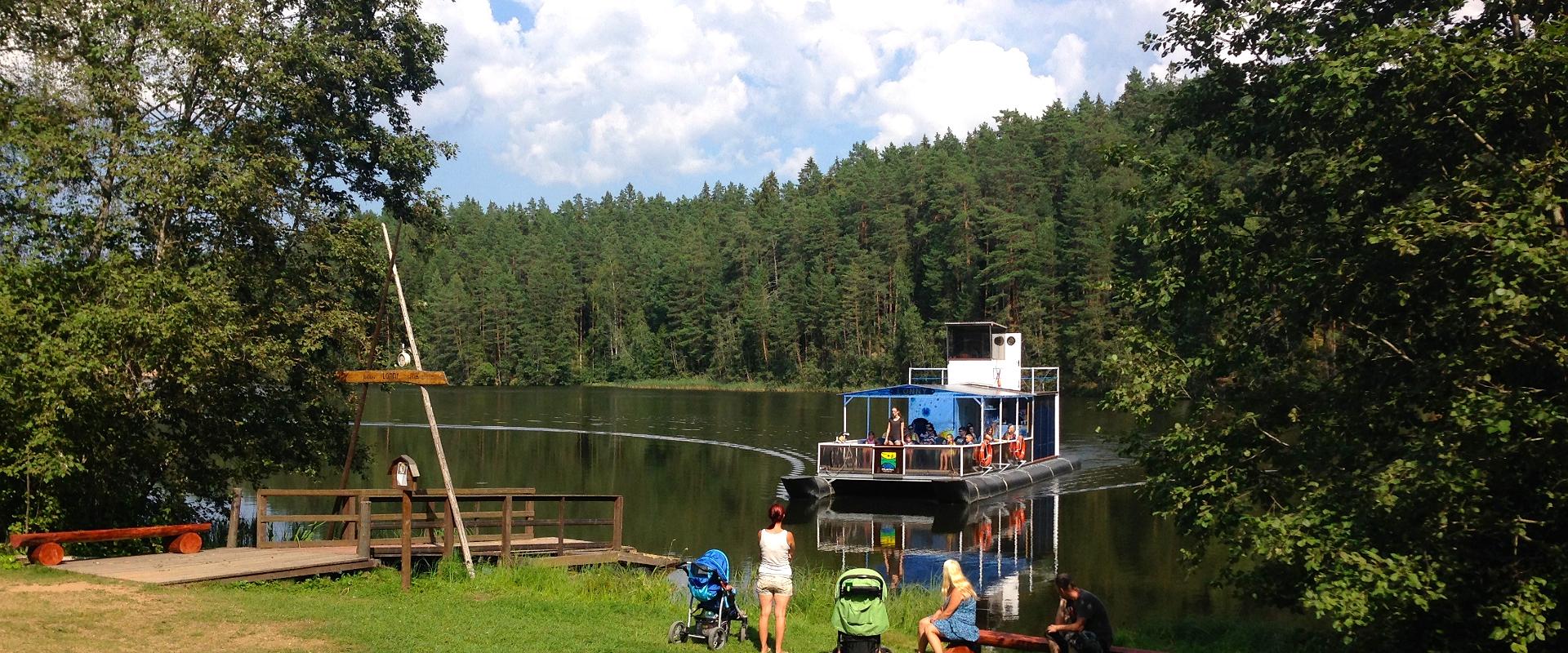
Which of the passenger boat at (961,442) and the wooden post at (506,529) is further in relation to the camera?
the passenger boat at (961,442)

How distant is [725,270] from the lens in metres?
124

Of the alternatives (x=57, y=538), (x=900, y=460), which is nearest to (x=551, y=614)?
(x=57, y=538)

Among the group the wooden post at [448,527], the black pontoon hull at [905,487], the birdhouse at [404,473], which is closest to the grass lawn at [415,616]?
the wooden post at [448,527]

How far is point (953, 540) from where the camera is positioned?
24734 millimetres

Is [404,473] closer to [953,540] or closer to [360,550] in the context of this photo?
[360,550]

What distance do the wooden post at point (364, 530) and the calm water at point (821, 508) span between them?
20.6 ft

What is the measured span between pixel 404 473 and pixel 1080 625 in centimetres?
846

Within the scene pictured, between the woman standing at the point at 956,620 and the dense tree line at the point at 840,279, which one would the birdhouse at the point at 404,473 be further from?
the dense tree line at the point at 840,279

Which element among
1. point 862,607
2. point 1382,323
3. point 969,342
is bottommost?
point 862,607

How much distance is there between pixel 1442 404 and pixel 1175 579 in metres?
9.92

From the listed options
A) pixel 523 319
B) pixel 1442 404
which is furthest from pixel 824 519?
pixel 523 319

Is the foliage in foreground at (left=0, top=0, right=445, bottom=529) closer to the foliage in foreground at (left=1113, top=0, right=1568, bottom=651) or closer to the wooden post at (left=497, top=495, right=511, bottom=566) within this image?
the wooden post at (left=497, top=495, right=511, bottom=566)

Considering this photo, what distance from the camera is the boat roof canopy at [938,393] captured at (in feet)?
97.6

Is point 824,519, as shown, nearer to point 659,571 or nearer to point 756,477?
point 756,477
